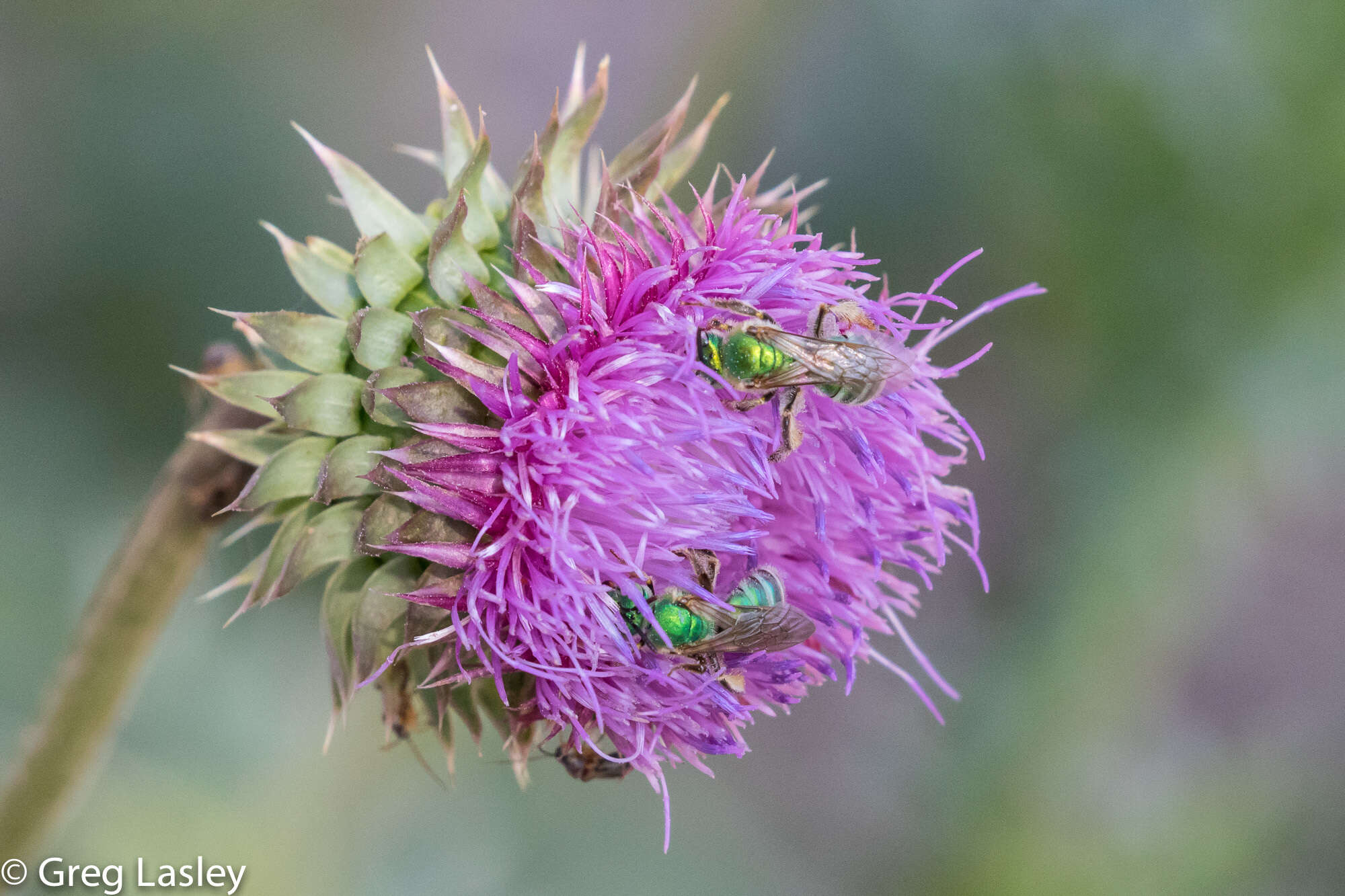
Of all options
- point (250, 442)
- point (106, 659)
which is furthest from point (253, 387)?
A: point (106, 659)

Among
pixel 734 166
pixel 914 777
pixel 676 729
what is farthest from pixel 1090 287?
pixel 676 729

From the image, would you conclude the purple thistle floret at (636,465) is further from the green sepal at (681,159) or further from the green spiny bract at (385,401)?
the green sepal at (681,159)

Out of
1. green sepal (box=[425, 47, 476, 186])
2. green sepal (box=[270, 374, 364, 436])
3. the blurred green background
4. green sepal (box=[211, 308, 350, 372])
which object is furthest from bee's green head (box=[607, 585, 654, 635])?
the blurred green background

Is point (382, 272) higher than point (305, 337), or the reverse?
point (382, 272)

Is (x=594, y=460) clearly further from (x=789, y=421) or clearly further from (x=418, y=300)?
(x=418, y=300)

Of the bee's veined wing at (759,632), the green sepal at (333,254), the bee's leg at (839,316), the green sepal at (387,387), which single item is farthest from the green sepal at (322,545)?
the bee's leg at (839,316)

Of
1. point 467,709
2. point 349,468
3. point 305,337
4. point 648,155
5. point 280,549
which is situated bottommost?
point 467,709

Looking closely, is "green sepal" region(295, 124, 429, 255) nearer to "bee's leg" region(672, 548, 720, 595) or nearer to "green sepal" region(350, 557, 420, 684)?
"green sepal" region(350, 557, 420, 684)
